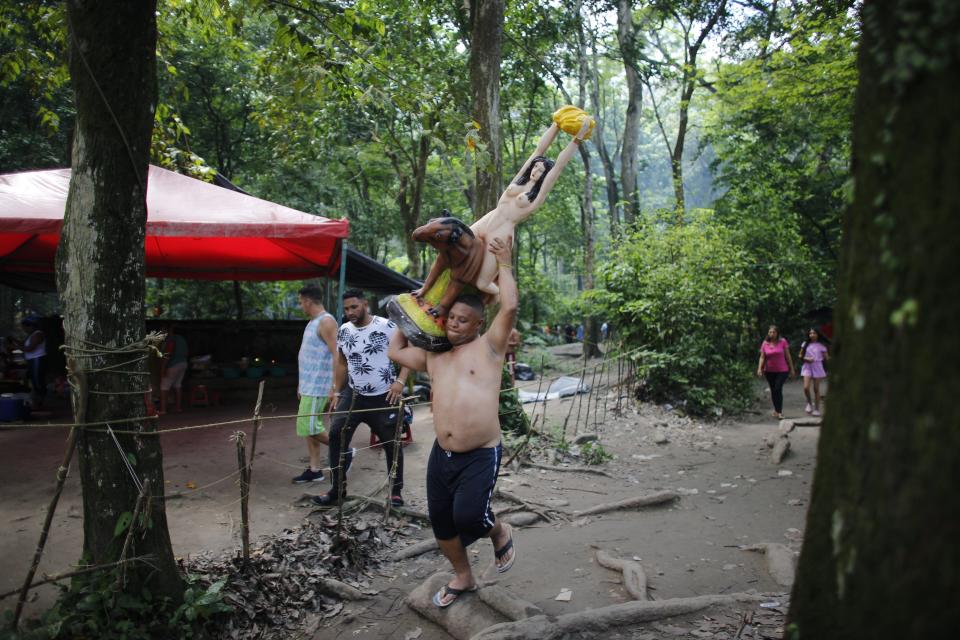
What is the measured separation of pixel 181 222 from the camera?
6.45m

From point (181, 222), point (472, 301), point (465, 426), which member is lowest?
point (465, 426)

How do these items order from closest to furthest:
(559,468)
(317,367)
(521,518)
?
(521,518) < (317,367) < (559,468)

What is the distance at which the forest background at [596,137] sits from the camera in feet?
27.2

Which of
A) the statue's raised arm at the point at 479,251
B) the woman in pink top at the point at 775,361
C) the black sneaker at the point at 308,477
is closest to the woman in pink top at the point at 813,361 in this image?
the woman in pink top at the point at 775,361

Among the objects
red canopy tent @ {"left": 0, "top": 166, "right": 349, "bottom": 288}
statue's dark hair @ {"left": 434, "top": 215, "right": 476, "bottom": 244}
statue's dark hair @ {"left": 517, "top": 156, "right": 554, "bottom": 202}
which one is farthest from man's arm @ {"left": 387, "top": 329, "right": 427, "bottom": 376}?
red canopy tent @ {"left": 0, "top": 166, "right": 349, "bottom": 288}

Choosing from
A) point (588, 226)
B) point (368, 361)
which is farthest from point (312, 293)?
point (588, 226)

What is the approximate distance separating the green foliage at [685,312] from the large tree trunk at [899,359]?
31.8ft

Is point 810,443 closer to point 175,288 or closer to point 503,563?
point 503,563

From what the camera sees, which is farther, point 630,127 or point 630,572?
point 630,127

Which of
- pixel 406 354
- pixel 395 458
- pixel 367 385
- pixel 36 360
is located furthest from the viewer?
pixel 36 360

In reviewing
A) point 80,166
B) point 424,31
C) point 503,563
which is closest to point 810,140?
point 424,31

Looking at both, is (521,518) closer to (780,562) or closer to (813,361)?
(780,562)

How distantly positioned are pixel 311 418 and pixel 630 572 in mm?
3083

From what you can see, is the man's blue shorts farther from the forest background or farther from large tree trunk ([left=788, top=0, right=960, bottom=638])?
the forest background
